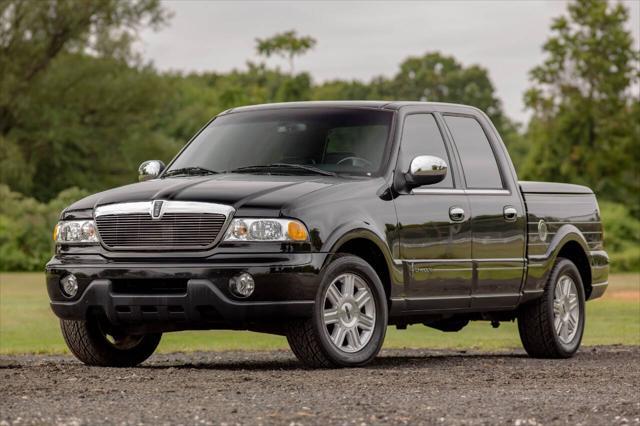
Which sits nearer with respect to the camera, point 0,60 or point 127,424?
point 127,424

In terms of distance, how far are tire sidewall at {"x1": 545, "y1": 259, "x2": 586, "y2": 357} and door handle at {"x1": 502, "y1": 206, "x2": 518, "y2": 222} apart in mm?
897

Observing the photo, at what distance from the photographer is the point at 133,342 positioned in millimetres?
11539

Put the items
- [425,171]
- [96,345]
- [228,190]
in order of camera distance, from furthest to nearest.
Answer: [96,345] < [425,171] < [228,190]

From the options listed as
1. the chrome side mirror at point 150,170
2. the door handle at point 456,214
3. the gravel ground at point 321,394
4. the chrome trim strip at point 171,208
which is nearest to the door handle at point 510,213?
the door handle at point 456,214

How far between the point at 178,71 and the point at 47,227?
42.7 m

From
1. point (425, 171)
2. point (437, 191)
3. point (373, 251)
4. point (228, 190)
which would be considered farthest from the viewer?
A: point (437, 191)

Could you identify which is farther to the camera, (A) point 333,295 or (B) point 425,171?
(B) point 425,171

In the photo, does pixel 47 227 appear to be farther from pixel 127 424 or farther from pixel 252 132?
pixel 127 424

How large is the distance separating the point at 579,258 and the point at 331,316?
168 inches

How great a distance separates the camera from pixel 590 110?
6938cm

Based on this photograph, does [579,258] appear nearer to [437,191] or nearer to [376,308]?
[437,191]

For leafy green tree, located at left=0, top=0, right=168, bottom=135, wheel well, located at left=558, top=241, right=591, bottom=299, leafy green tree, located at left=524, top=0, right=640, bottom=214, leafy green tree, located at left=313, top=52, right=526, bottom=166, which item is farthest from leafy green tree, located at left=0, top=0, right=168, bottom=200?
leafy green tree, located at left=313, top=52, right=526, bottom=166

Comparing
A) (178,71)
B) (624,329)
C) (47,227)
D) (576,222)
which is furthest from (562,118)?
(576,222)

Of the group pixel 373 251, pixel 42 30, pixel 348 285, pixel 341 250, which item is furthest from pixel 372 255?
pixel 42 30
